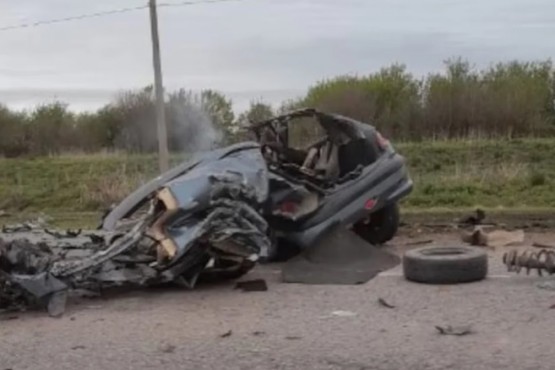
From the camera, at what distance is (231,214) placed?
8.59 meters

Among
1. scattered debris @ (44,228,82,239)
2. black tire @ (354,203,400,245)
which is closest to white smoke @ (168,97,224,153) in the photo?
black tire @ (354,203,400,245)

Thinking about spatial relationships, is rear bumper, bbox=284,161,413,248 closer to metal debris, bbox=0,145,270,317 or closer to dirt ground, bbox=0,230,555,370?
metal debris, bbox=0,145,270,317

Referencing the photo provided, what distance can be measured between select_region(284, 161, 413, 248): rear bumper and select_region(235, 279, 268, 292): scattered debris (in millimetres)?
914

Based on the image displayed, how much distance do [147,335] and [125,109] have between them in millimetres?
26006

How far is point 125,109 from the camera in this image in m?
32.3

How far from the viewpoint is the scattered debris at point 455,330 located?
21.4 feet

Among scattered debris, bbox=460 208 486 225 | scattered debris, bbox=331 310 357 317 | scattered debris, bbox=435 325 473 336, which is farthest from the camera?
scattered debris, bbox=460 208 486 225

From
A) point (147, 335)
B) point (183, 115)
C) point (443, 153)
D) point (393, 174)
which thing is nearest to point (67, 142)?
point (183, 115)

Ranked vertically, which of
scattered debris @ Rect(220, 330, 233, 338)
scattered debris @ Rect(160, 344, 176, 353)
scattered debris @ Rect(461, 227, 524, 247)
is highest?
scattered debris @ Rect(160, 344, 176, 353)

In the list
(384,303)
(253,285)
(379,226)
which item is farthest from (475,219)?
(384,303)

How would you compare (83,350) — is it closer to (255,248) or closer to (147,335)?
(147,335)

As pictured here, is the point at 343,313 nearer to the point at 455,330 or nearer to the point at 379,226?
the point at 455,330

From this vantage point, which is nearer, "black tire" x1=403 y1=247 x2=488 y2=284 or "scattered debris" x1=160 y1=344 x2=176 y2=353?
"scattered debris" x1=160 y1=344 x2=176 y2=353

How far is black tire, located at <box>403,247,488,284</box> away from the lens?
850 cm
